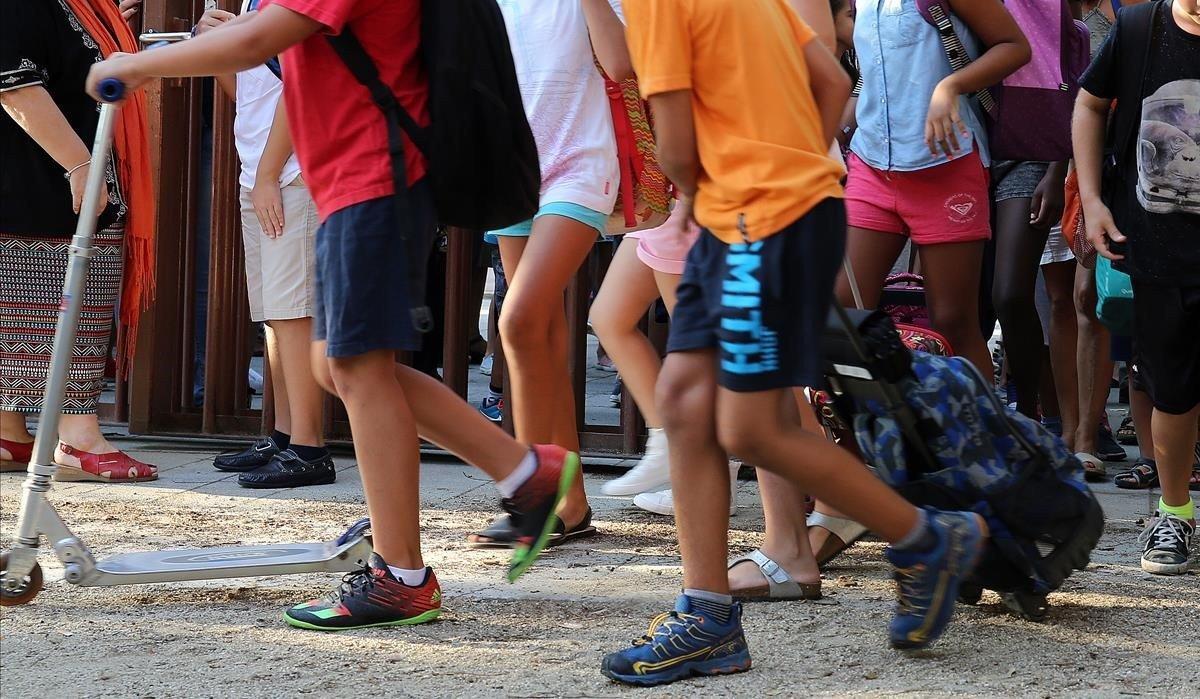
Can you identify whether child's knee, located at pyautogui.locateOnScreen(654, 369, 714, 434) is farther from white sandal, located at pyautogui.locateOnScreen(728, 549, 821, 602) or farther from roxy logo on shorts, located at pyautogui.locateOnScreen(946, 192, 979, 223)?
roxy logo on shorts, located at pyautogui.locateOnScreen(946, 192, 979, 223)

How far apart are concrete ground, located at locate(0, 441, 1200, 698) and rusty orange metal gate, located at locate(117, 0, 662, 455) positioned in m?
1.49

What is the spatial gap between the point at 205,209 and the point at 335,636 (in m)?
3.54

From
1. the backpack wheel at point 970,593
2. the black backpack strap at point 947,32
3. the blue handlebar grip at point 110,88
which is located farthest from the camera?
the black backpack strap at point 947,32

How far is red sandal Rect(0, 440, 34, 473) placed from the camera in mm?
5434

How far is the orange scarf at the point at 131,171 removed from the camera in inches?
204

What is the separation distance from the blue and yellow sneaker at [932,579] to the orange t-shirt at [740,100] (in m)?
0.73

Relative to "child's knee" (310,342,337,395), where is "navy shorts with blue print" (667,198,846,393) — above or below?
above

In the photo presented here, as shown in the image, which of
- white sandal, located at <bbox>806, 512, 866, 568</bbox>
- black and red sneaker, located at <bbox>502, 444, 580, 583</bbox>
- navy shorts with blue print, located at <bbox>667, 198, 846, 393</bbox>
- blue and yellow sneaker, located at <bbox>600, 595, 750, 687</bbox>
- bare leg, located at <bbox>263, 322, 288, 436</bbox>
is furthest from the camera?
bare leg, located at <bbox>263, 322, 288, 436</bbox>

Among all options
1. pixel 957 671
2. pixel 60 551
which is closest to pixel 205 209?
pixel 60 551

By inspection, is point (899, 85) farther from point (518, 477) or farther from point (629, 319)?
point (518, 477)

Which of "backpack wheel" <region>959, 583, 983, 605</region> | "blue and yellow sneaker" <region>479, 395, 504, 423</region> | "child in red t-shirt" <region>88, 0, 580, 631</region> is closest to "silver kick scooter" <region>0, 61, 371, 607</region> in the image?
"child in red t-shirt" <region>88, 0, 580, 631</region>

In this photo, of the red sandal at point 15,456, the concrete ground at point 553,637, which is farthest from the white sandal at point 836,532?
the red sandal at point 15,456

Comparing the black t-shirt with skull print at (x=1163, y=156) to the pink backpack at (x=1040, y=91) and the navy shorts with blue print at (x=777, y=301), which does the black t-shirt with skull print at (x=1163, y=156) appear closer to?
the pink backpack at (x=1040, y=91)

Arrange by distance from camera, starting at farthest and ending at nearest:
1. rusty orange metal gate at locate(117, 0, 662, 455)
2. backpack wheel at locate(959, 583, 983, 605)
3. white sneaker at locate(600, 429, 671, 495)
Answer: rusty orange metal gate at locate(117, 0, 662, 455) < white sneaker at locate(600, 429, 671, 495) < backpack wheel at locate(959, 583, 983, 605)
